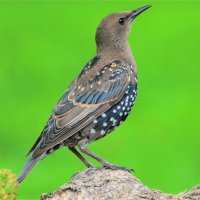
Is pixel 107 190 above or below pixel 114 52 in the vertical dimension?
below

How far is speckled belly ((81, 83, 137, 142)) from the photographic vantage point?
40.5ft

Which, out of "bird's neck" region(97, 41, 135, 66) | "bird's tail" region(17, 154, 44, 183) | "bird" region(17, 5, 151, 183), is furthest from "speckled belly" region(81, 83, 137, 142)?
"bird's tail" region(17, 154, 44, 183)

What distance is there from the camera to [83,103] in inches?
492

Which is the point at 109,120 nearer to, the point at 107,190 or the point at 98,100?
the point at 98,100

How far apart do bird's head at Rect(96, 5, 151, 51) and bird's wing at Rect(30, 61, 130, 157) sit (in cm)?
27

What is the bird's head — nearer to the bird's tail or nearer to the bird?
the bird

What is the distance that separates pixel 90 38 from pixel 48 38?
0.97 m

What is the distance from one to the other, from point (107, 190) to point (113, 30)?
3158 millimetres

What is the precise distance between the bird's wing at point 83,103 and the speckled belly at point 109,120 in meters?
0.05

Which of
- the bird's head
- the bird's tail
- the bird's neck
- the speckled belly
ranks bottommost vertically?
the bird's tail

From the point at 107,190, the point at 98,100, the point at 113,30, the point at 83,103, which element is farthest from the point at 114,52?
the point at 107,190

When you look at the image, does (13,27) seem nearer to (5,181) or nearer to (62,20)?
(62,20)

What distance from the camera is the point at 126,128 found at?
21.8 m

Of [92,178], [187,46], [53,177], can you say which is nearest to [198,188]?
[92,178]
